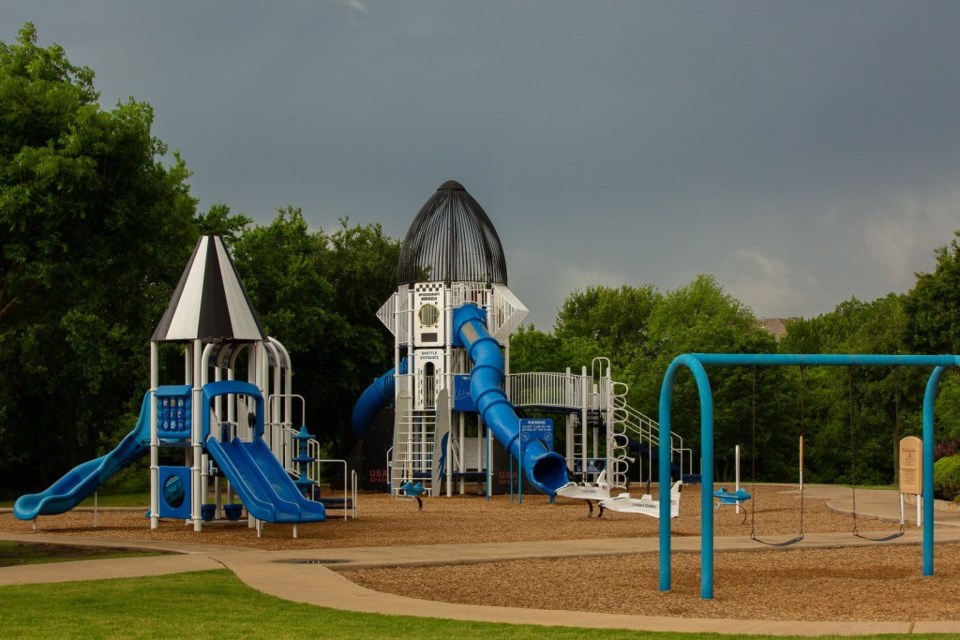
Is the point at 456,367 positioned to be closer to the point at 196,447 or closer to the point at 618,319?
the point at 196,447

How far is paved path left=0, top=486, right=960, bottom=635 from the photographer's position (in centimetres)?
1237

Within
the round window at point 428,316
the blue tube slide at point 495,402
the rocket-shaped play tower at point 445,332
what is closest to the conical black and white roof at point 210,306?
the blue tube slide at point 495,402

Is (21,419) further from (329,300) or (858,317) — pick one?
(858,317)

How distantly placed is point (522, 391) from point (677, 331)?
34.7 meters

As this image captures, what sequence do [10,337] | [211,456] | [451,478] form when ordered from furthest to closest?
[10,337] → [451,478] → [211,456]

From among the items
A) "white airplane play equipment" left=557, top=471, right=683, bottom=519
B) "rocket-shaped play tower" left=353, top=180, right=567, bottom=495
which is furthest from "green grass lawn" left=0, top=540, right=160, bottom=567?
"rocket-shaped play tower" left=353, top=180, right=567, bottom=495

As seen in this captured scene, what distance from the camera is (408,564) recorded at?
693 inches

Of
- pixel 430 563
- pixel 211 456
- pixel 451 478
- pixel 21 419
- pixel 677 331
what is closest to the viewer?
pixel 430 563

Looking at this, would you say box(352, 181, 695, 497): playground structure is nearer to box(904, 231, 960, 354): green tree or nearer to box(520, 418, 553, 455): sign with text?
box(520, 418, 553, 455): sign with text

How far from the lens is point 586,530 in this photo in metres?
25.1

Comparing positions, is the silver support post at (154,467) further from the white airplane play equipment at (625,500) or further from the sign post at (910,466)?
the sign post at (910,466)

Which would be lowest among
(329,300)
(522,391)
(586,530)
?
(586,530)

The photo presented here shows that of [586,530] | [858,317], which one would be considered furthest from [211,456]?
[858,317]

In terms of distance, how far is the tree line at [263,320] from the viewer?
23781mm
